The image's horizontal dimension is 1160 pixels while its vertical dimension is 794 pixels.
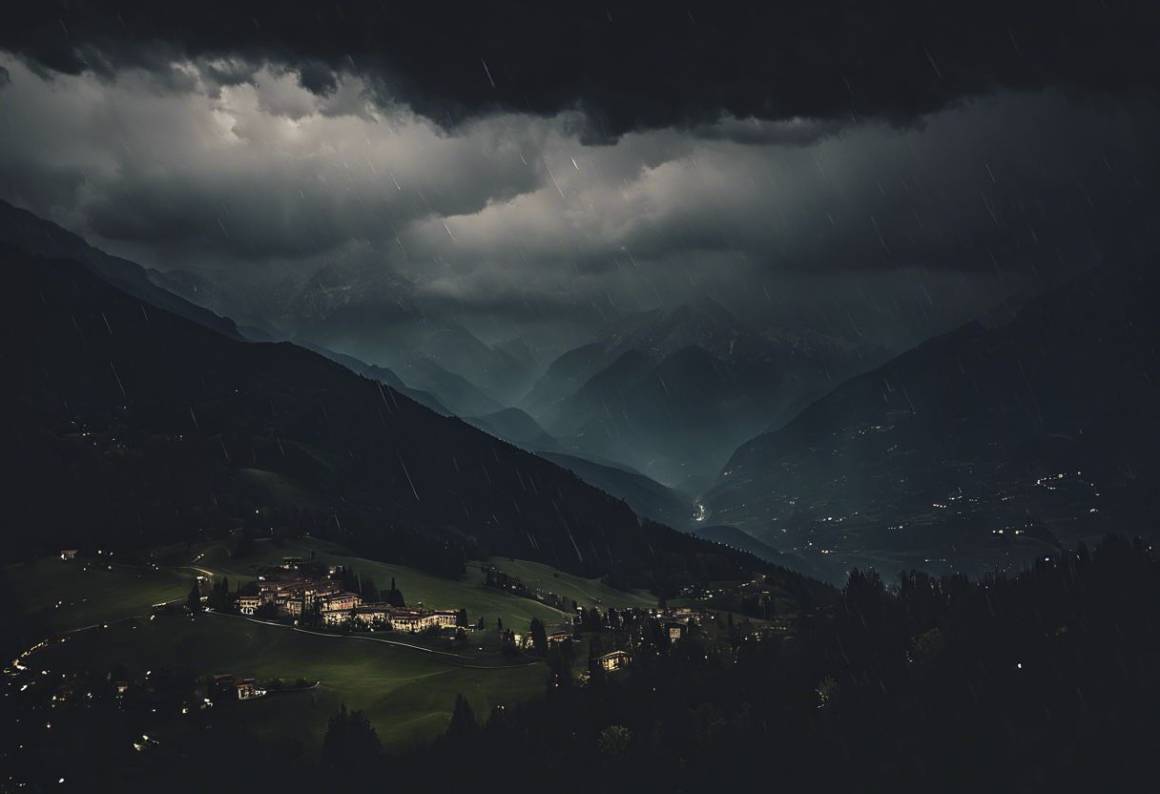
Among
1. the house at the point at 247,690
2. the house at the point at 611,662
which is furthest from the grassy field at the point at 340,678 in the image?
the house at the point at 611,662

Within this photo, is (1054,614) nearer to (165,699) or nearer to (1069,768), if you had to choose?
(1069,768)

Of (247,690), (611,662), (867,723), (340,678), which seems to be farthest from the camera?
(611,662)

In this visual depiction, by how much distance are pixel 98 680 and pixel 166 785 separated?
1591 inches

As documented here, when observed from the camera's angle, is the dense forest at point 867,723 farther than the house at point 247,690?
No

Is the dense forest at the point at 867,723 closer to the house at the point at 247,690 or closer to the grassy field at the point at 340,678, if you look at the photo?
the grassy field at the point at 340,678

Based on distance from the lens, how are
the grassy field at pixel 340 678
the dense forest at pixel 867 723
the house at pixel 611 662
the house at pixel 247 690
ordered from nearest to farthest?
the dense forest at pixel 867 723 → the grassy field at pixel 340 678 → the house at pixel 247 690 → the house at pixel 611 662

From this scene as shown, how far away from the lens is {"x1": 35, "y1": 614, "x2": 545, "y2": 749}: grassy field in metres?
163

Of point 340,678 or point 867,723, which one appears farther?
point 340,678

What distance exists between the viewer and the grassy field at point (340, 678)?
6417 inches

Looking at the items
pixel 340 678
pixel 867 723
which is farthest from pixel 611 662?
pixel 340 678

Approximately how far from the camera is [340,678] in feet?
595

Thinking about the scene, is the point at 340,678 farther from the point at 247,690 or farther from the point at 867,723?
the point at 867,723

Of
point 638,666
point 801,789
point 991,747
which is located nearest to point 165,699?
point 638,666

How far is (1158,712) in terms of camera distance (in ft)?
545
